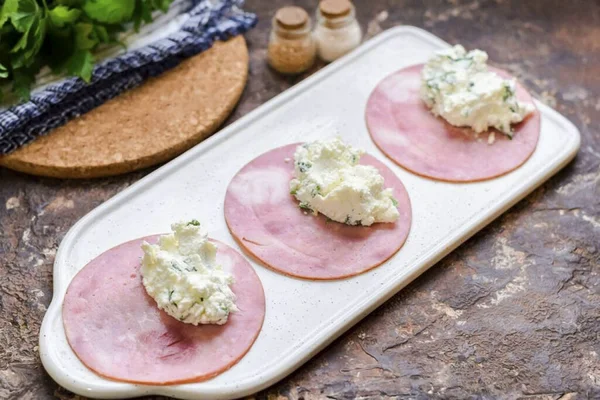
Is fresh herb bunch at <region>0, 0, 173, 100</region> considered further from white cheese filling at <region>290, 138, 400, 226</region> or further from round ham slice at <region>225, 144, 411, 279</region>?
white cheese filling at <region>290, 138, 400, 226</region>

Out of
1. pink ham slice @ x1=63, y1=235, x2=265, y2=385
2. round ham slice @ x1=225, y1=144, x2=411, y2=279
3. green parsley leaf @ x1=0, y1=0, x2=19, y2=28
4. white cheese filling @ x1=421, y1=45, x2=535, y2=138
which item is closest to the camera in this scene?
pink ham slice @ x1=63, y1=235, x2=265, y2=385

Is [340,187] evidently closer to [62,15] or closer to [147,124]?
[147,124]

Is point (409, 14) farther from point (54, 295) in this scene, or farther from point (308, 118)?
point (54, 295)

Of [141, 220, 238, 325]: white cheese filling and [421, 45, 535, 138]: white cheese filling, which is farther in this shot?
[421, 45, 535, 138]: white cheese filling

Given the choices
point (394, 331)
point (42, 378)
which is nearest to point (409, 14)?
point (394, 331)

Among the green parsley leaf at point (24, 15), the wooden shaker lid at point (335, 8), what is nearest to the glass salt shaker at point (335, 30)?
the wooden shaker lid at point (335, 8)

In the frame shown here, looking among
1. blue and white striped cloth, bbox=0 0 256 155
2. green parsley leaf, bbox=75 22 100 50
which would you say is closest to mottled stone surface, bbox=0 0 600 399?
blue and white striped cloth, bbox=0 0 256 155
